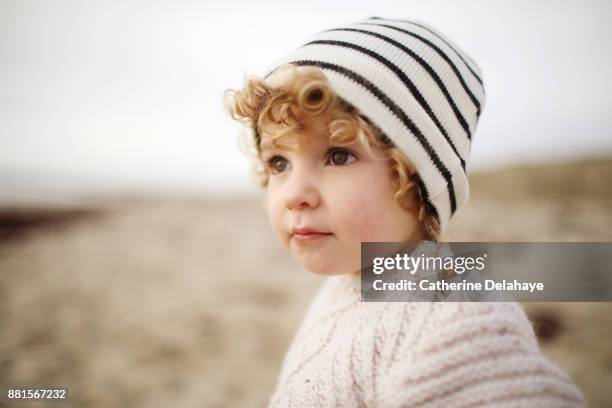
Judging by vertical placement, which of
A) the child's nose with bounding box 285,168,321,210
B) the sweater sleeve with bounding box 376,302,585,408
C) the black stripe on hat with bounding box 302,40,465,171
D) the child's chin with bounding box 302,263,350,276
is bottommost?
the sweater sleeve with bounding box 376,302,585,408

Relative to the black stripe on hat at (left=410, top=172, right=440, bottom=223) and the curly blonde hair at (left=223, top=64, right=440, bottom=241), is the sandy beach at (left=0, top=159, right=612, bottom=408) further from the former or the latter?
the curly blonde hair at (left=223, top=64, right=440, bottom=241)

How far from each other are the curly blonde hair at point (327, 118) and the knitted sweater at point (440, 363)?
0.25 m

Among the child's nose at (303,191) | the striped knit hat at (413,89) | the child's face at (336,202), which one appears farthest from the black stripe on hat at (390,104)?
the child's nose at (303,191)

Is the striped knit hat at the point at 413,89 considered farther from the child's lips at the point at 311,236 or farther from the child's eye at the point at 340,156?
the child's lips at the point at 311,236

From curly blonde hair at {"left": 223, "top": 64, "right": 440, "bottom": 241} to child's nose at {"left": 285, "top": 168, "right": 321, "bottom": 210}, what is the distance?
0.23 feet

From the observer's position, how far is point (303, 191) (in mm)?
872

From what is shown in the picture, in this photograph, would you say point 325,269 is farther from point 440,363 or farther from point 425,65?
point 425,65

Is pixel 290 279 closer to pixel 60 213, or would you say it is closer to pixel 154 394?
pixel 154 394

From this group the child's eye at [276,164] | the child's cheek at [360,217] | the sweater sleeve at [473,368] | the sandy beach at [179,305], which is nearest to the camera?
the sweater sleeve at [473,368]

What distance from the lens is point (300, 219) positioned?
35.2 inches

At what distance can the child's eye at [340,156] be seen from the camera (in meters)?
0.87

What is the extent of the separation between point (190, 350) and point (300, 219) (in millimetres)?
2192

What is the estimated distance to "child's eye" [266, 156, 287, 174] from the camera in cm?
101

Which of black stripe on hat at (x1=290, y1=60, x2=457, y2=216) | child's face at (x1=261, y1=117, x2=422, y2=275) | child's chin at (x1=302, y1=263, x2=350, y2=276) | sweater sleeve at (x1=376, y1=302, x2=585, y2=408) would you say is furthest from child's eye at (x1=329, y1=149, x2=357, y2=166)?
sweater sleeve at (x1=376, y1=302, x2=585, y2=408)
